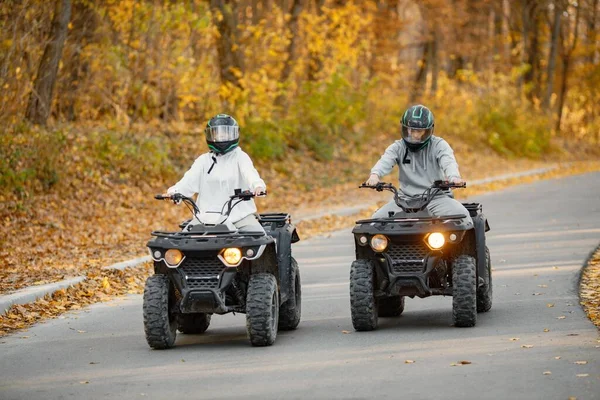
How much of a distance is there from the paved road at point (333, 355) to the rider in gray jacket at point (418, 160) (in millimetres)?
1173

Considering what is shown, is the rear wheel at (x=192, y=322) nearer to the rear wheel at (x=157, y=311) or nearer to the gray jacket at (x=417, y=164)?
the rear wheel at (x=157, y=311)

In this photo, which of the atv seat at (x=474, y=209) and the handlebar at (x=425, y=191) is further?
the atv seat at (x=474, y=209)

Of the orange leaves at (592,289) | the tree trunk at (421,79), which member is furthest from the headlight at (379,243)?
the tree trunk at (421,79)

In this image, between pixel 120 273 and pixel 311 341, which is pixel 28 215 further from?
pixel 311 341

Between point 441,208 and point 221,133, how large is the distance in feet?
7.24

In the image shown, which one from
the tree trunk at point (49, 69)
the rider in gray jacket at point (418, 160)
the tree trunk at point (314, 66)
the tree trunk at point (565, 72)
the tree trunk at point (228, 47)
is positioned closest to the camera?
the rider in gray jacket at point (418, 160)

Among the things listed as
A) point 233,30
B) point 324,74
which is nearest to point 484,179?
point 324,74

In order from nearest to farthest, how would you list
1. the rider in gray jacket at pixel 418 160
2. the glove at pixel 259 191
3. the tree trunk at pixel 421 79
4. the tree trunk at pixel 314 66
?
the glove at pixel 259 191 → the rider in gray jacket at pixel 418 160 → the tree trunk at pixel 314 66 → the tree trunk at pixel 421 79

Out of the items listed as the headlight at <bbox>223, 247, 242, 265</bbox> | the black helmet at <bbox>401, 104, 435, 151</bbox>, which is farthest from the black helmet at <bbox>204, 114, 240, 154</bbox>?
the black helmet at <bbox>401, 104, 435, 151</bbox>

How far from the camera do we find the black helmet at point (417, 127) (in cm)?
1151

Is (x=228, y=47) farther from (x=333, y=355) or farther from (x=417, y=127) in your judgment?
(x=333, y=355)

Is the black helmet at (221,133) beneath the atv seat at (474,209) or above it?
above

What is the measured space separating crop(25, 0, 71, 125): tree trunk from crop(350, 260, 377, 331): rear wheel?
15.1 metres

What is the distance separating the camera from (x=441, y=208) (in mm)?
11320
